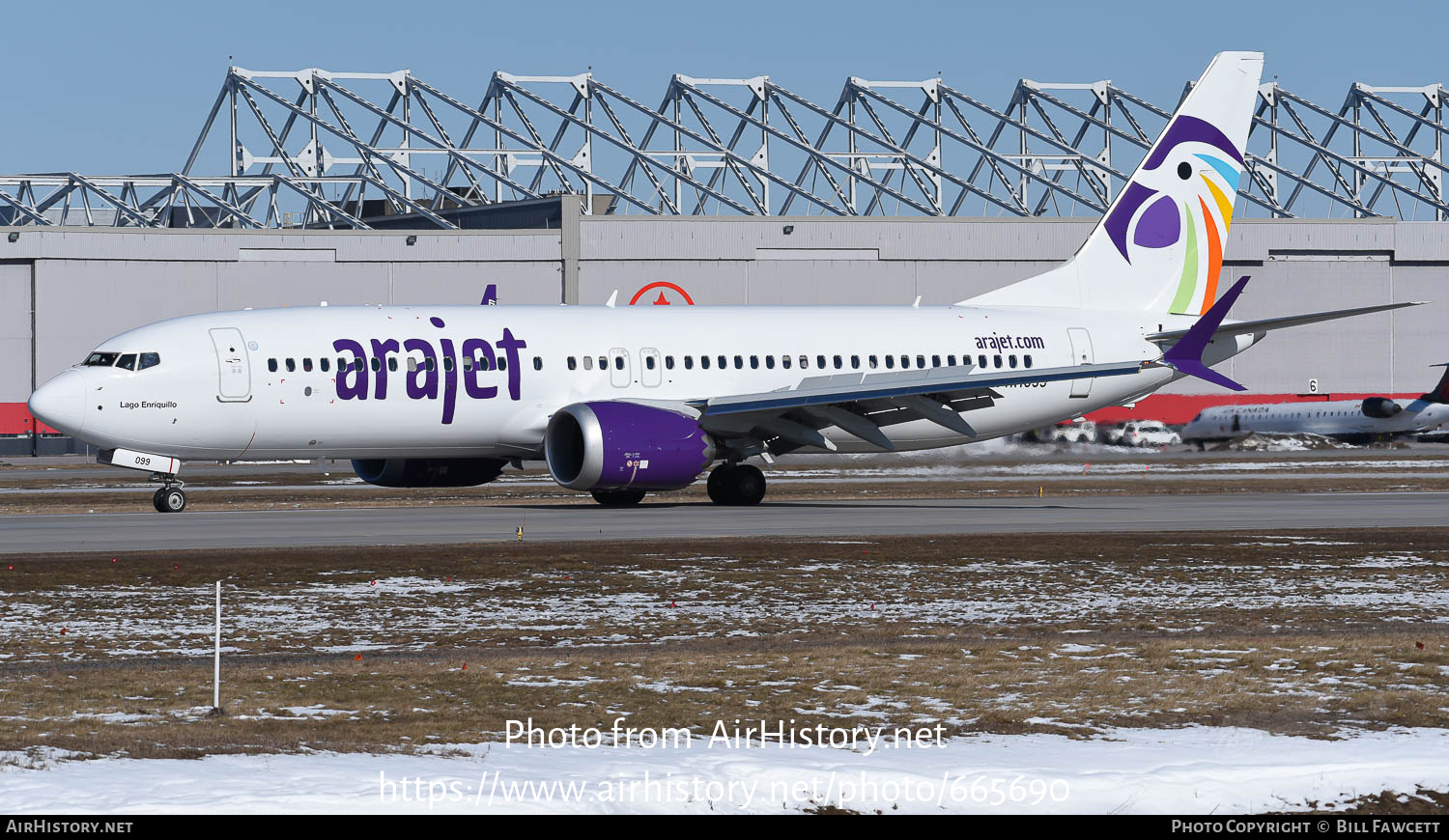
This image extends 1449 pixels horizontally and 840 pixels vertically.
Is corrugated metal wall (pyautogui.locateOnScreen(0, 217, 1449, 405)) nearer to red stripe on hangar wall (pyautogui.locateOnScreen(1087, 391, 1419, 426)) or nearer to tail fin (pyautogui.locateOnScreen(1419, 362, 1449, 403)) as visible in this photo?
red stripe on hangar wall (pyautogui.locateOnScreen(1087, 391, 1419, 426))

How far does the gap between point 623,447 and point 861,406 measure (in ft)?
18.1

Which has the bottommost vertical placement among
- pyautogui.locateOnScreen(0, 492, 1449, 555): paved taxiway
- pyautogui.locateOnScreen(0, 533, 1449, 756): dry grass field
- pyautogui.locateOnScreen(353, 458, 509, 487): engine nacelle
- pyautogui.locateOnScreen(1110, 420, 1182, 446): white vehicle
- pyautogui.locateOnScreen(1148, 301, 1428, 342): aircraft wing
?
pyautogui.locateOnScreen(0, 533, 1449, 756): dry grass field

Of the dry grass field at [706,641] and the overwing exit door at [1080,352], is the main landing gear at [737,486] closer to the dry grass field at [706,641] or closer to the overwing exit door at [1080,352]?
the overwing exit door at [1080,352]

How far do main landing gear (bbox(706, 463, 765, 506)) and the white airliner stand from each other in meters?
0.05

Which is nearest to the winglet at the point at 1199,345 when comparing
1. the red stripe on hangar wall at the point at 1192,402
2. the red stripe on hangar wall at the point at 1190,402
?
the red stripe on hangar wall at the point at 1190,402

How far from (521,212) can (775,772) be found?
84045 millimetres

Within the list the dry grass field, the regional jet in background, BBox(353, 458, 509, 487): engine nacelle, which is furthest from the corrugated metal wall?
the dry grass field

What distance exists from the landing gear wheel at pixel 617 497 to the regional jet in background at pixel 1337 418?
145ft

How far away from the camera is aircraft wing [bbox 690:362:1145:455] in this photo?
116 feet

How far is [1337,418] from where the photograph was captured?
80.1 m

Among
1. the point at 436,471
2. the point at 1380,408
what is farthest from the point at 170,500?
the point at 1380,408

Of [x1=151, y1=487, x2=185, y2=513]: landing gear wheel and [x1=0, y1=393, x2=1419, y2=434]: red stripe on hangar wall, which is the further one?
[x1=0, y1=393, x2=1419, y2=434]: red stripe on hangar wall

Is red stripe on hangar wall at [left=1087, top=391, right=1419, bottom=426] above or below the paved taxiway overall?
above

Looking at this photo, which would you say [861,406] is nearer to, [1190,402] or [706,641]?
[706,641]
